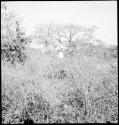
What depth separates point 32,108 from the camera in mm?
3893

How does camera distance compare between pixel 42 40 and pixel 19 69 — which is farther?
pixel 42 40

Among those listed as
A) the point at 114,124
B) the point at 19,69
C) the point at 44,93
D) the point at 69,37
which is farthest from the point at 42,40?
the point at 114,124

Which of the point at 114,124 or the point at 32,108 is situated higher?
the point at 32,108

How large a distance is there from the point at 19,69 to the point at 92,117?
374 centimetres

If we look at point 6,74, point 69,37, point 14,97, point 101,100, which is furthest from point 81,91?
point 69,37

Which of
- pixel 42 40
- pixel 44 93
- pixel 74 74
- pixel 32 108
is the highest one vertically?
pixel 42 40

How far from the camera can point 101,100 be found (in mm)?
4152

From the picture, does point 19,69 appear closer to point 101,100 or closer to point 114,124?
point 101,100

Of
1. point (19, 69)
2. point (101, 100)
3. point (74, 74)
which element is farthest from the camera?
point (19, 69)

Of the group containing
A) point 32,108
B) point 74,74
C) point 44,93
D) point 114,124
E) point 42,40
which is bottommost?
point 114,124

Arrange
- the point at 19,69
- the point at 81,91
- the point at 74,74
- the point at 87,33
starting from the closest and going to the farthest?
the point at 81,91, the point at 74,74, the point at 19,69, the point at 87,33

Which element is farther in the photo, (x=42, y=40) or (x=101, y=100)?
(x=42, y=40)

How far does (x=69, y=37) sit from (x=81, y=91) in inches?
637

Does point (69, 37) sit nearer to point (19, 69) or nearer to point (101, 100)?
point (19, 69)
